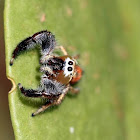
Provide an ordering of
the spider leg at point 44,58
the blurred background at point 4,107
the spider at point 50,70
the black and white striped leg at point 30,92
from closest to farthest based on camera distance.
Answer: the black and white striped leg at point 30,92, the spider at point 50,70, the spider leg at point 44,58, the blurred background at point 4,107

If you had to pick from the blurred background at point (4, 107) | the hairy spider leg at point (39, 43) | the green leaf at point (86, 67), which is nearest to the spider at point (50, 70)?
the hairy spider leg at point (39, 43)

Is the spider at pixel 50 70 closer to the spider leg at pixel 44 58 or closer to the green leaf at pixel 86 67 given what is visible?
the spider leg at pixel 44 58

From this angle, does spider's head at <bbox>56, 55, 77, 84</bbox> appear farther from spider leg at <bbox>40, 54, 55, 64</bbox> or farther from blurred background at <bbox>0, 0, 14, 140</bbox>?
blurred background at <bbox>0, 0, 14, 140</bbox>

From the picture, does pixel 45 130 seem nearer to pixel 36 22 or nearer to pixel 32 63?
pixel 32 63

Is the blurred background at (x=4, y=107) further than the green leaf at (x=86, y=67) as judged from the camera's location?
Yes

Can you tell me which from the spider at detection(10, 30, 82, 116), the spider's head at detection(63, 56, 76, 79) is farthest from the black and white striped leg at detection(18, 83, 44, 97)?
the spider's head at detection(63, 56, 76, 79)

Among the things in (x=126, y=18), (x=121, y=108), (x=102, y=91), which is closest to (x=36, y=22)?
(x=102, y=91)

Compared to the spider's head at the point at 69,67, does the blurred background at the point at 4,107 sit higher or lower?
lower
